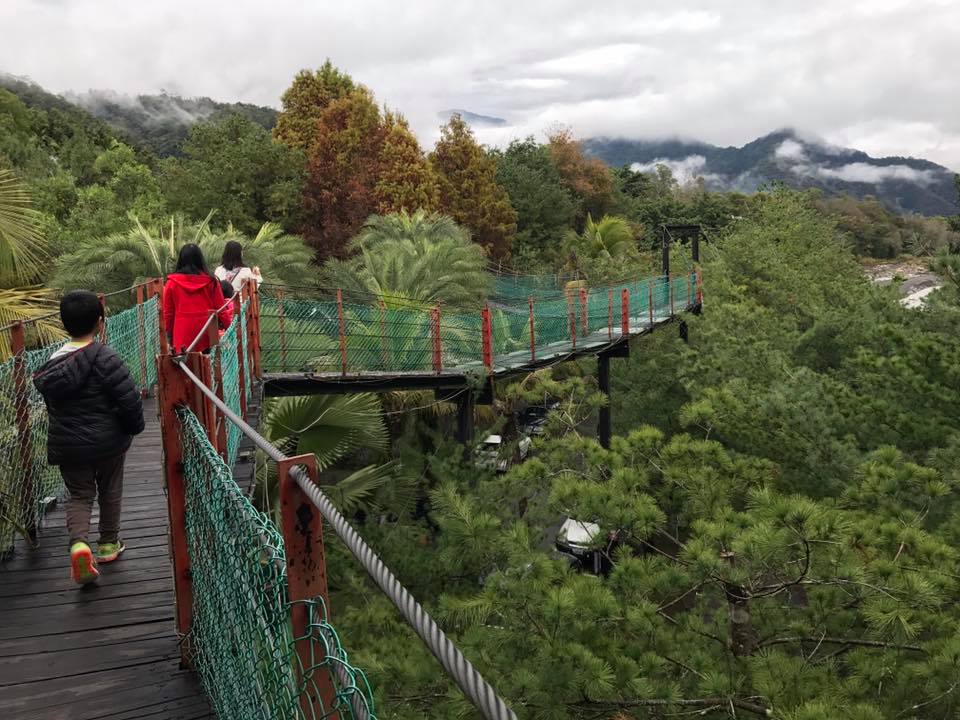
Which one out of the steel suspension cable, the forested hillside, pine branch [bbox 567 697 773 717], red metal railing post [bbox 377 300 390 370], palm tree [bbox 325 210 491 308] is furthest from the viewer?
palm tree [bbox 325 210 491 308]

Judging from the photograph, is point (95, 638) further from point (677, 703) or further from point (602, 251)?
point (602, 251)

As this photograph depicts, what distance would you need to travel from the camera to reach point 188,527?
2.61 meters

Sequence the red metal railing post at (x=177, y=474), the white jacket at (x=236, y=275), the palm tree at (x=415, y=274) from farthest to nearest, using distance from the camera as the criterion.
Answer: the palm tree at (x=415, y=274) < the white jacket at (x=236, y=275) < the red metal railing post at (x=177, y=474)

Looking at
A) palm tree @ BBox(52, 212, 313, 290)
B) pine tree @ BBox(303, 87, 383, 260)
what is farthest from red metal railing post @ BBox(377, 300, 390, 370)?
pine tree @ BBox(303, 87, 383, 260)

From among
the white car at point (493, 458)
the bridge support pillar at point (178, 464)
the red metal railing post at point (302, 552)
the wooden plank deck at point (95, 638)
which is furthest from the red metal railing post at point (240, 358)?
the red metal railing post at point (302, 552)

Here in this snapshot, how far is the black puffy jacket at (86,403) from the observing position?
10.4 feet

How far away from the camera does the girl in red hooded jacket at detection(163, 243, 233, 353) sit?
495cm

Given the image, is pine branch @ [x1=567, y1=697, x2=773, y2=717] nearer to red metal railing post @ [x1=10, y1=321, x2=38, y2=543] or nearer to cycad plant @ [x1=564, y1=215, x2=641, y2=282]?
red metal railing post @ [x1=10, y1=321, x2=38, y2=543]

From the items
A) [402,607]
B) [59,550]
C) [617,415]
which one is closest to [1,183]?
[59,550]

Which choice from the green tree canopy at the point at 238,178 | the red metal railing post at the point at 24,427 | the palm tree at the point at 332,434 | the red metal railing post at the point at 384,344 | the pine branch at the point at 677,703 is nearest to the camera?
the red metal railing post at the point at 24,427

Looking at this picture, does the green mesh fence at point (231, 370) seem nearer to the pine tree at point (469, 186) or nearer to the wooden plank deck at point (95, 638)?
the wooden plank deck at point (95, 638)

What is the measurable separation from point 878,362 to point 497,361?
4.89 meters

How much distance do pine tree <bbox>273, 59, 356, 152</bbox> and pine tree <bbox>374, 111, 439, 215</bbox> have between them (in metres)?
4.73

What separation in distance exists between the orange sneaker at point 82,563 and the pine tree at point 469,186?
84.1 feet
